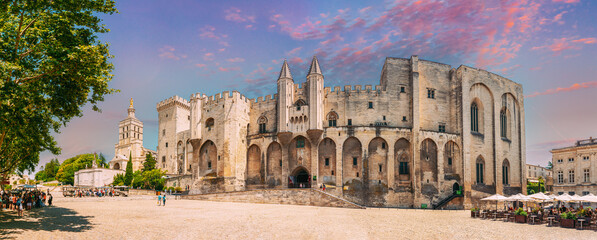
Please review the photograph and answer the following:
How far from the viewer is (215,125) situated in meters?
52.4

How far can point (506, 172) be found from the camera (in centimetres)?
5262

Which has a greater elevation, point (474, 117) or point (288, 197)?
point (474, 117)

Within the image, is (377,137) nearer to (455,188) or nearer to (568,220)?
(455,188)

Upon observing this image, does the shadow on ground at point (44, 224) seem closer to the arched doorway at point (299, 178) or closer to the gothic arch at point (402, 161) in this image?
the arched doorway at point (299, 178)

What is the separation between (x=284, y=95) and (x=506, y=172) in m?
30.9

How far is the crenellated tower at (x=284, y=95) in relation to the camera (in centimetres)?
4953

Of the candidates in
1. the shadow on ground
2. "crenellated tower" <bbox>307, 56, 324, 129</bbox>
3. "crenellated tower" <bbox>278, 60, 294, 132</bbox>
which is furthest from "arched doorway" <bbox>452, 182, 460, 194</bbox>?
the shadow on ground

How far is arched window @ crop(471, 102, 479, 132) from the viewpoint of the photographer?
5099 centimetres

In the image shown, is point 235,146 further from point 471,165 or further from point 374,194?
point 471,165

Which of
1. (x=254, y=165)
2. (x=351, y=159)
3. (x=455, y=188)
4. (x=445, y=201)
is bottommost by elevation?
(x=445, y=201)

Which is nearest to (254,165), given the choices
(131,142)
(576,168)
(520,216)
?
(520,216)

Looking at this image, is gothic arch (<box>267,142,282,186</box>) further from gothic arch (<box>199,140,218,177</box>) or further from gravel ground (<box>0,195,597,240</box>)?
gravel ground (<box>0,195,597,240</box>)

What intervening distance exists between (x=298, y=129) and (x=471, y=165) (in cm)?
2138

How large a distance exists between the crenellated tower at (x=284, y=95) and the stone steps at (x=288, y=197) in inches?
394
